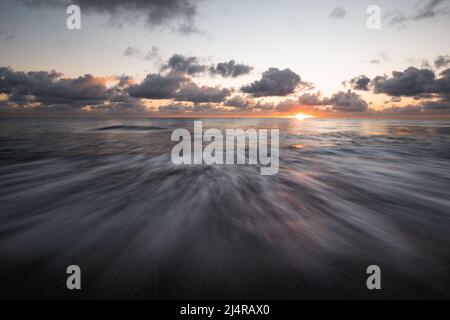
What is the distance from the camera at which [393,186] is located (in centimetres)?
772

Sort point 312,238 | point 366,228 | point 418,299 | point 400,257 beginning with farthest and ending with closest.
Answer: point 366,228 → point 312,238 → point 400,257 → point 418,299

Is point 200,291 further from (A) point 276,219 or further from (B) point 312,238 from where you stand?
(A) point 276,219

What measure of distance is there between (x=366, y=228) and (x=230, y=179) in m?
4.78

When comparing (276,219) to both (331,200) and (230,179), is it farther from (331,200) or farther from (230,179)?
(230,179)

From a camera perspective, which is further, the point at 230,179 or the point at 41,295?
the point at 230,179

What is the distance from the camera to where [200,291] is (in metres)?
2.74

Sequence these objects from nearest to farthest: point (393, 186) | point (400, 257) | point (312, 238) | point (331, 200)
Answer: point (400, 257) → point (312, 238) → point (331, 200) → point (393, 186)

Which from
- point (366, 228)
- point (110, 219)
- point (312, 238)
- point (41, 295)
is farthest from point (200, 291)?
point (366, 228)

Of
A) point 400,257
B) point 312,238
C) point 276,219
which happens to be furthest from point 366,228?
point 276,219
